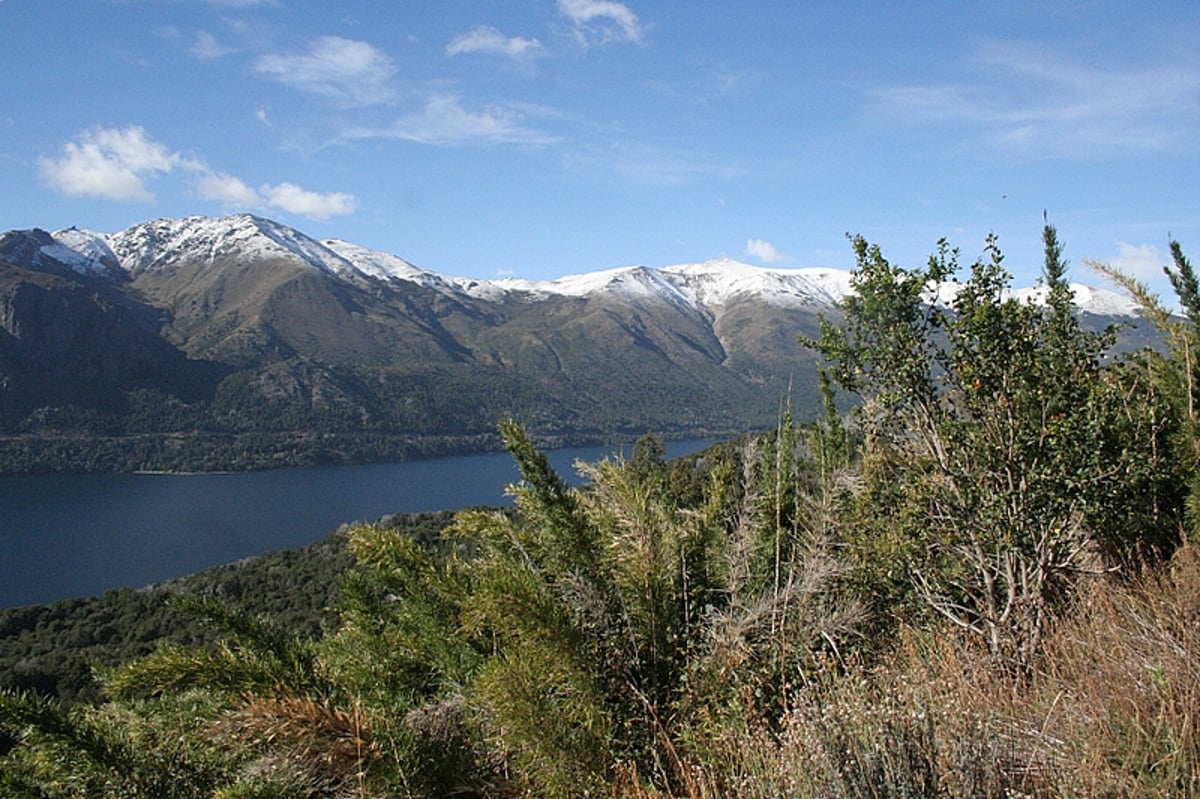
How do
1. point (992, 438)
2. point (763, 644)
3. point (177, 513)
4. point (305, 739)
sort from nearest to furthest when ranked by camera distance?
point (305, 739) < point (763, 644) < point (992, 438) < point (177, 513)

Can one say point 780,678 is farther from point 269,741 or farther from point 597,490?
point 269,741

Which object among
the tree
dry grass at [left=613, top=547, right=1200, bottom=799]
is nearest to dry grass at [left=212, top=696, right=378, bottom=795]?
dry grass at [left=613, top=547, right=1200, bottom=799]

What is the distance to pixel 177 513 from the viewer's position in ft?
299

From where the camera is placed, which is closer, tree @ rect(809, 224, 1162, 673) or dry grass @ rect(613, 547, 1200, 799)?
dry grass @ rect(613, 547, 1200, 799)

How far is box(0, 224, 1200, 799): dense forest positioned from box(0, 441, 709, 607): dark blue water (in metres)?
45.9

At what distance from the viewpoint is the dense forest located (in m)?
2.35

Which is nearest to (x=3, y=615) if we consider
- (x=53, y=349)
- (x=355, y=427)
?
(x=355, y=427)

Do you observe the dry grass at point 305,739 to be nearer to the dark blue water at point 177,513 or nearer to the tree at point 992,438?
the tree at point 992,438

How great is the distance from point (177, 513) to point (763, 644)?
103133mm

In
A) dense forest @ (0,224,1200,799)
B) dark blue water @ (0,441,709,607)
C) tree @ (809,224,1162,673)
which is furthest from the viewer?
dark blue water @ (0,441,709,607)

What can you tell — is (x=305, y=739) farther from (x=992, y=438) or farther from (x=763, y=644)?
(x=992, y=438)

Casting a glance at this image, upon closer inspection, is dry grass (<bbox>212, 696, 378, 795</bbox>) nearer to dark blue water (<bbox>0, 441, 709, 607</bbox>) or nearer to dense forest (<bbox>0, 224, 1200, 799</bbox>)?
dense forest (<bbox>0, 224, 1200, 799</bbox>)

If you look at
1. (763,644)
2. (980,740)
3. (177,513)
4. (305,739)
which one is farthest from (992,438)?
(177,513)

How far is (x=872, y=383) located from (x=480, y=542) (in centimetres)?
317
